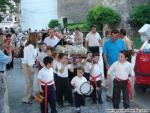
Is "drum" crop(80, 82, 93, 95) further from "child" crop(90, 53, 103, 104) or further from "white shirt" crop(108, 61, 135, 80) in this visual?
"child" crop(90, 53, 103, 104)

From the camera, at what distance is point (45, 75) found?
987 cm

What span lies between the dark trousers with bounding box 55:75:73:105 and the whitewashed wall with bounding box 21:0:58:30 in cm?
6392

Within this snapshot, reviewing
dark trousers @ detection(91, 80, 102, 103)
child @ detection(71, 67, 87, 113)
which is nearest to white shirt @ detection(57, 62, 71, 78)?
child @ detection(71, 67, 87, 113)

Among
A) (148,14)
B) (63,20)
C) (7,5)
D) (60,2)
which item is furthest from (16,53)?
(60,2)

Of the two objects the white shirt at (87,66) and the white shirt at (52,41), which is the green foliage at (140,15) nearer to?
the white shirt at (52,41)

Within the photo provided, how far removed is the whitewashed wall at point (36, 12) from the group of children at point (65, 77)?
63.2m

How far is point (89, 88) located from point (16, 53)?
208 inches

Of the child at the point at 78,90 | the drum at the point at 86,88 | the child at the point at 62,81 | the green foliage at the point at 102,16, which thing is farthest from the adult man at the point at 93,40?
the green foliage at the point at 102,16

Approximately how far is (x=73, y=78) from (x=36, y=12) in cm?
6566

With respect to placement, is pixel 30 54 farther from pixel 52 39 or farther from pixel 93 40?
pixel 93 40

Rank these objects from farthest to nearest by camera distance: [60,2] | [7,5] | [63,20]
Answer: [60,2], [63,20], [7,5]

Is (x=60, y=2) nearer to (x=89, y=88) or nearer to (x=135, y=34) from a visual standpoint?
(x=135, y=34)

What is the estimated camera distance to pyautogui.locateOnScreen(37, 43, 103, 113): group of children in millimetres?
9906

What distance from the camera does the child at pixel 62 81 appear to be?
35.9 feet
